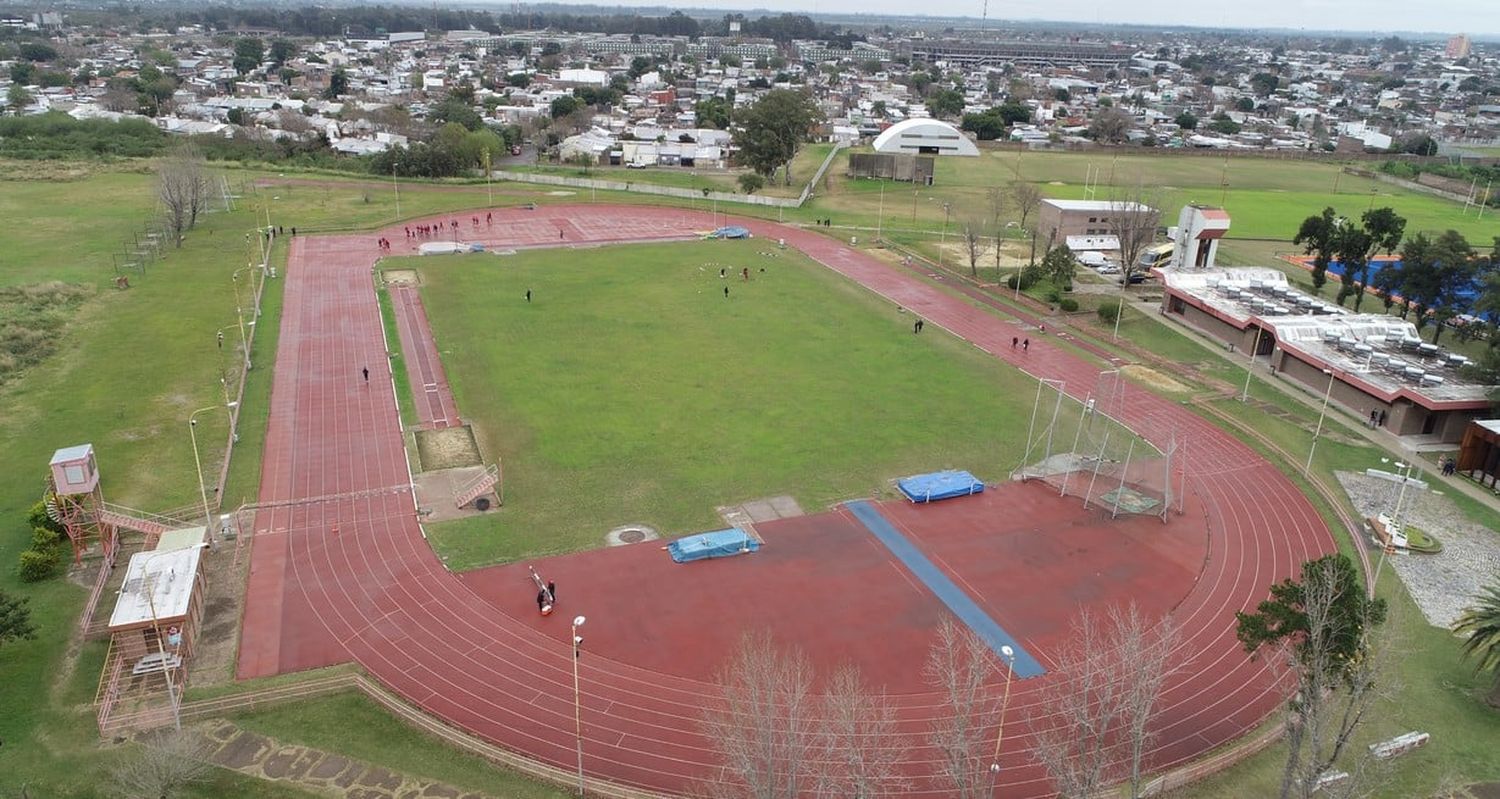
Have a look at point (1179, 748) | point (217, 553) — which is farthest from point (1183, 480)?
point (217, 553)

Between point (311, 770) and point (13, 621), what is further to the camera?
point (13, 621)

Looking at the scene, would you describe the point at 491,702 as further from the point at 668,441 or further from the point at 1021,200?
the point at 1021,200

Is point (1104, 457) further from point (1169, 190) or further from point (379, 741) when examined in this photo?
point (1169, 190)

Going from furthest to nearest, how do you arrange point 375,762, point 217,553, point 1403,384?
point 1403,384 < point 217,553 < point 375,762

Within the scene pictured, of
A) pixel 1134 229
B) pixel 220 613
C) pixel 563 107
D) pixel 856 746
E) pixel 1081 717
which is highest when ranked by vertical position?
pixel 563 107

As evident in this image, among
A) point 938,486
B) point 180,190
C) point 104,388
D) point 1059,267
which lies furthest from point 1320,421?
point 180,190
